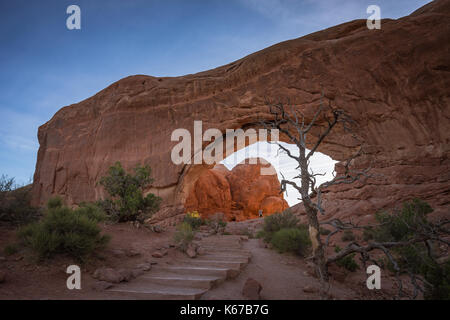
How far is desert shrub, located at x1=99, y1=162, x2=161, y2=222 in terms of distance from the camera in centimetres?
852

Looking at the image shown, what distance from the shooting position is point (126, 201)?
28.4 ft

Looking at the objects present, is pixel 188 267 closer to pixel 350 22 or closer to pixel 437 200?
pixel 437 200

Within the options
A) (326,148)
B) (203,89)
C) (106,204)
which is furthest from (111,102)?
(326,148)

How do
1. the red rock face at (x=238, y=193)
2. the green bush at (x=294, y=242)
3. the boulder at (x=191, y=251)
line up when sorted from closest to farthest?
the boulder at (x=191, y=251) < the green bush at (x=294, y=242) < the red rock face at (x=238, y=193)

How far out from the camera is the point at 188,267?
17.3ft

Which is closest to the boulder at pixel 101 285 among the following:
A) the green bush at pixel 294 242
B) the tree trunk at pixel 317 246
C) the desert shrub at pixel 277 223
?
the tree trunk at pixel 317 246

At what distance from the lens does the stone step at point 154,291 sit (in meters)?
3.63

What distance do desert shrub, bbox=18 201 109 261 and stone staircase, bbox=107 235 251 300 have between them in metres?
1.23

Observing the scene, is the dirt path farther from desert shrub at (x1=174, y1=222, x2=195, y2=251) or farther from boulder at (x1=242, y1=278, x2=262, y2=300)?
desert shrub at (x1=174, y1=222, x2=195, y2=251)

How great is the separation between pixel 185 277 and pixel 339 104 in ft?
40.2

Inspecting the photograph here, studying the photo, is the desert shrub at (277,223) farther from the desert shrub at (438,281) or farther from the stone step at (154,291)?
the stone step at (154,291)

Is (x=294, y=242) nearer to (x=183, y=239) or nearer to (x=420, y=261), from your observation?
(x=420, y=261)

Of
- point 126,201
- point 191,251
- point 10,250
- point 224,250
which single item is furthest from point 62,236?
point 224,250
